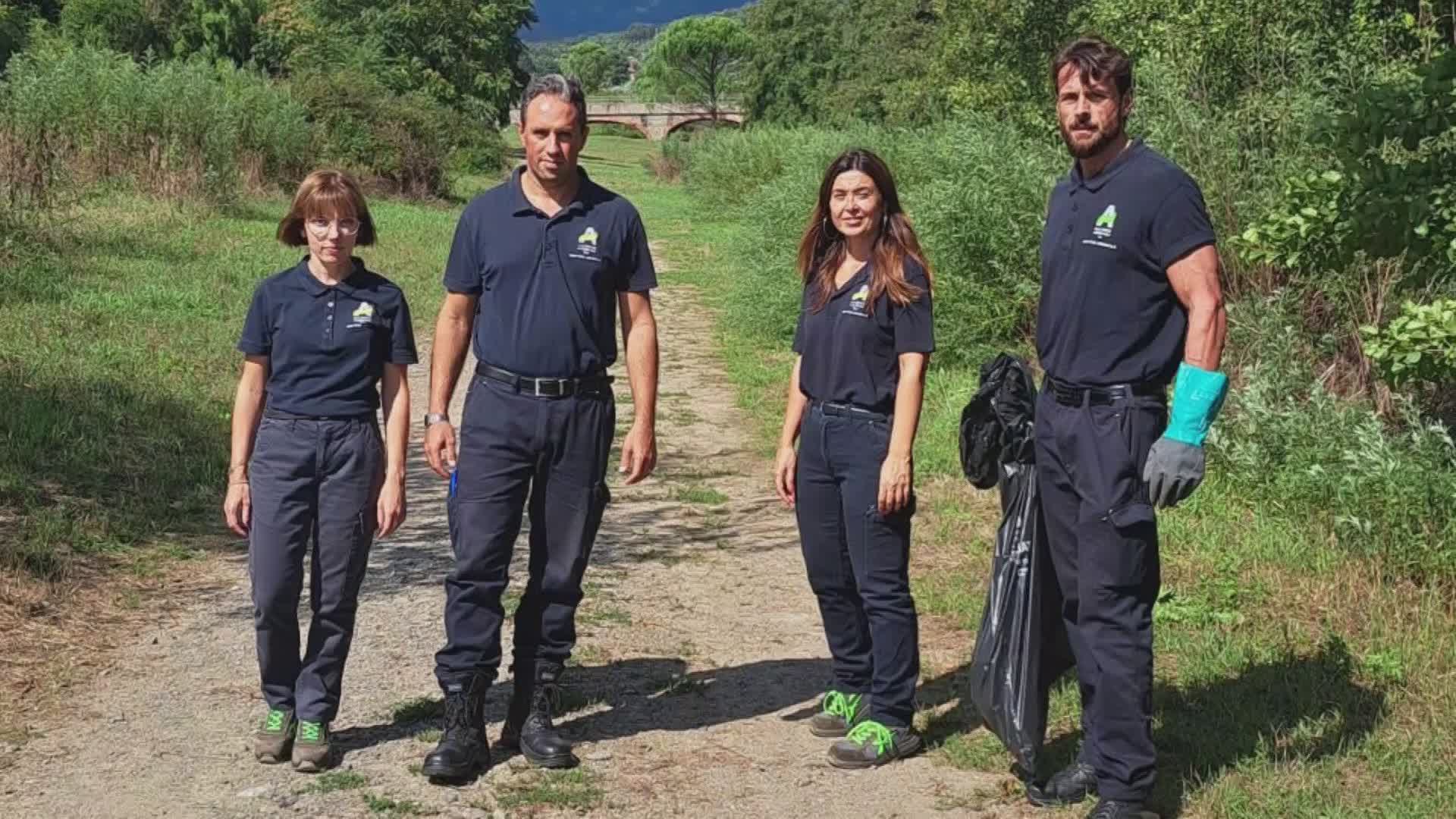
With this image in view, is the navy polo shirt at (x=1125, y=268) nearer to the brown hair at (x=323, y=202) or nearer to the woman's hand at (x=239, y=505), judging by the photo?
the brown hair at (x=323, y=202)

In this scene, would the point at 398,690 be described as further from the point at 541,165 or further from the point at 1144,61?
the point at 1144,61

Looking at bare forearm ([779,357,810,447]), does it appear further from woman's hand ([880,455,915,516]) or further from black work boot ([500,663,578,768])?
black work boot ([500,663,578,768])

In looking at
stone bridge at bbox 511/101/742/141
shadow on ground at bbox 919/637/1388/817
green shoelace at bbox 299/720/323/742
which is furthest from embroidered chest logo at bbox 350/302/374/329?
stone bridge at bbox 511/101/742/141

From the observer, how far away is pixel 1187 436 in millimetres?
3902

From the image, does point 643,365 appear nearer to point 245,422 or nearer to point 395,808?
point 245,422

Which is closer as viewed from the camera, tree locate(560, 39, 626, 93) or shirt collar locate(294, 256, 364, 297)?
shirt collar locate(294, 256, 364, 297)

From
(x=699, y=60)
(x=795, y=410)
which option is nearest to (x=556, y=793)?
(x=795, y=410)

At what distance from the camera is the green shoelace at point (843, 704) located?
17.0 feet

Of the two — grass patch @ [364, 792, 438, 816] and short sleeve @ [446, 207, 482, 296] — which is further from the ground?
short sleeve @ [446, 207, 482, 296]

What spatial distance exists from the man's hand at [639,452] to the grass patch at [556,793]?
0.97 metres

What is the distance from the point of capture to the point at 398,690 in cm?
562

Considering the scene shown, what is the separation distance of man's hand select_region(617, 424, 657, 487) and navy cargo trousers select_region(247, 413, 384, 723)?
79 cm

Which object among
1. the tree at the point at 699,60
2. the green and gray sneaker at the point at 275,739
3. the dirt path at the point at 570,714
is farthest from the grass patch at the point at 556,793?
the tree at the point at 699,60

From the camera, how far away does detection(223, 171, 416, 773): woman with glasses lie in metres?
4.72
